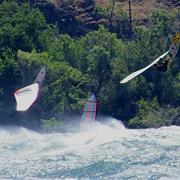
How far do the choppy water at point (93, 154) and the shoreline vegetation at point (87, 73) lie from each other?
2.72 m

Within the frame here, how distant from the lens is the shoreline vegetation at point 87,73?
5541 centimetres

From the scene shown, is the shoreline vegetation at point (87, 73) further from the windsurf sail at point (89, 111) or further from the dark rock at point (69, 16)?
the dark rock at point (69, 16)

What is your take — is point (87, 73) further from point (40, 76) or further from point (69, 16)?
point (69, 16)

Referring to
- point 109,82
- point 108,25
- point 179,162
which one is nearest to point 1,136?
point 109,82

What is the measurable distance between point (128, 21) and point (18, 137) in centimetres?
2788

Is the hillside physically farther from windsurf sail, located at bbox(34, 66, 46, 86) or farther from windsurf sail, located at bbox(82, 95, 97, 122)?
windsurf sail, located at bbox(82, 95, 97, 122)

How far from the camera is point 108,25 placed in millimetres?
74438

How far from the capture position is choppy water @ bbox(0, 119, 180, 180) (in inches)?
1506

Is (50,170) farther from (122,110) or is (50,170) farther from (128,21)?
(128,21)

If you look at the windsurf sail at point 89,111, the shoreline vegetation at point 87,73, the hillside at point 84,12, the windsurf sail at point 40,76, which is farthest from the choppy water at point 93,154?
the hillside at point 84,12

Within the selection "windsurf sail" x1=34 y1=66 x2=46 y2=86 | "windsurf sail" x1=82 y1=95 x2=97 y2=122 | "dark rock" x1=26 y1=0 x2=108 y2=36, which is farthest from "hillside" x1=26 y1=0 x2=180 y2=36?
"windsurf sail" x1=82 y1=95 x2=97 y2=122

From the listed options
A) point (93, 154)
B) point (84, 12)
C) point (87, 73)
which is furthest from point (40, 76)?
point (84, 12)

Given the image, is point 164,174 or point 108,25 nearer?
point 164,174

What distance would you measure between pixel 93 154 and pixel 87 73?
16.8 meters
